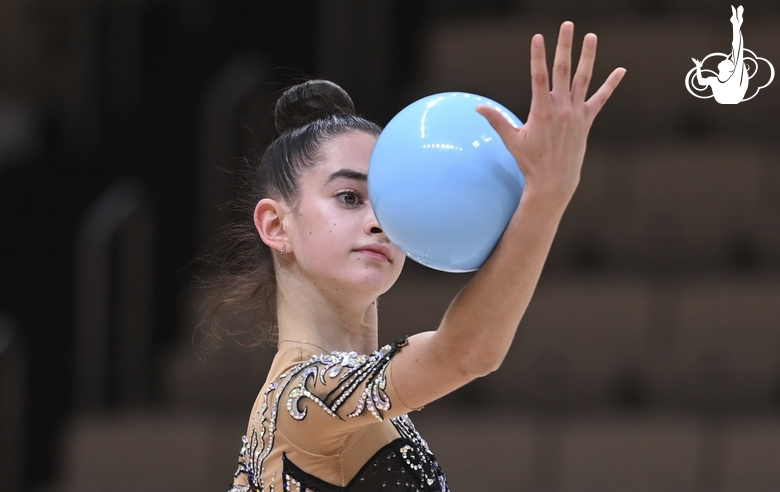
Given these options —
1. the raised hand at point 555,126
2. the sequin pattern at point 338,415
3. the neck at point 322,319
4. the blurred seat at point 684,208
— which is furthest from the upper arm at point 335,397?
the blurred seat at point 684,208

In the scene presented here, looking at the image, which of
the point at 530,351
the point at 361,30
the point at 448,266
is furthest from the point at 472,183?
the point at 361,30

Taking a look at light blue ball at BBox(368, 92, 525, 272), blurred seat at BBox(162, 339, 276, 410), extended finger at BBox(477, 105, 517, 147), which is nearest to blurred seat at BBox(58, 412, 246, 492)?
blurred seat at BBox(162, 339, 276, 410)

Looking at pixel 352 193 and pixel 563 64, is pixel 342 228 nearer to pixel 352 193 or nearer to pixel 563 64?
pixel 352 193

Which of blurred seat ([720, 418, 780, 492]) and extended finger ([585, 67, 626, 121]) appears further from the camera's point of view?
blurred seat ([720, 418, 780, 492])

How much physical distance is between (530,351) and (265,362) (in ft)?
3.62

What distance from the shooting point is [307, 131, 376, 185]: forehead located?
193 centimetres

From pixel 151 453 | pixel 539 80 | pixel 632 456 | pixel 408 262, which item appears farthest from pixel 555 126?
pixel 408 262

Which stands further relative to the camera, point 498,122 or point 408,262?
point 408,262

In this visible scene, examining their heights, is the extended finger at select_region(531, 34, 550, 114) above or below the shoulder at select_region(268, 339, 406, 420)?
above

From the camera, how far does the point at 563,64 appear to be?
4.77 feet

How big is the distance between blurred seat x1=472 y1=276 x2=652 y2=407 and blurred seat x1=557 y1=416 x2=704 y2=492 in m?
0.29

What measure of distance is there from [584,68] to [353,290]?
2.09 feet

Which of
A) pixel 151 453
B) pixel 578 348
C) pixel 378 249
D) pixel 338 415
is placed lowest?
pixel 151 453

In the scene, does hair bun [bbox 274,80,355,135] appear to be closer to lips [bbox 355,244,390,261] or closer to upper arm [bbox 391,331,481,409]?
lips [bbox 355,244,390,261]
